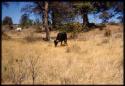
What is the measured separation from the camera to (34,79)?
7.75 metres

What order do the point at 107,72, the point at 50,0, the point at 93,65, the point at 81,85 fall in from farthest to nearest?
1. the point at 50,0
2. the point at 93,65
3. the point at 107,72
4. the point at 81,85

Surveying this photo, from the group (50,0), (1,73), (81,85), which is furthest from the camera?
(50,0)

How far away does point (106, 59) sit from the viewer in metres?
10.8

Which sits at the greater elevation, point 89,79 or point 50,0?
point 50,0

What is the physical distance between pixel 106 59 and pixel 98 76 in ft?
8.47

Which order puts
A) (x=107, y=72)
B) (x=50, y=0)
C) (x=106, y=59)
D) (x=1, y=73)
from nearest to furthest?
(x=1, y=73) → (x=107, y=72) → (x=106, y=59) → (x=50, y=0)

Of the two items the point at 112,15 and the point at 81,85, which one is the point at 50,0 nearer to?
the point at 112,15

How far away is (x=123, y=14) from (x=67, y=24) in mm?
3013

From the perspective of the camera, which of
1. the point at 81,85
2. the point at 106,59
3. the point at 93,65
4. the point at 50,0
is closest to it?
the point at 81,85

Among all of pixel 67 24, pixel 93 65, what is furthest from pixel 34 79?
pixel 93 65

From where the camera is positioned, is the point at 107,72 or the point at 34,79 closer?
the point at 34,79

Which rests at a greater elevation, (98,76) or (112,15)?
(112,15)

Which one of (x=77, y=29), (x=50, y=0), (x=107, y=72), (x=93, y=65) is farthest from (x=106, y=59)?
(x=50, y=0)

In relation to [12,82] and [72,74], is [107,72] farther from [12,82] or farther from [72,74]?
[12,82]
